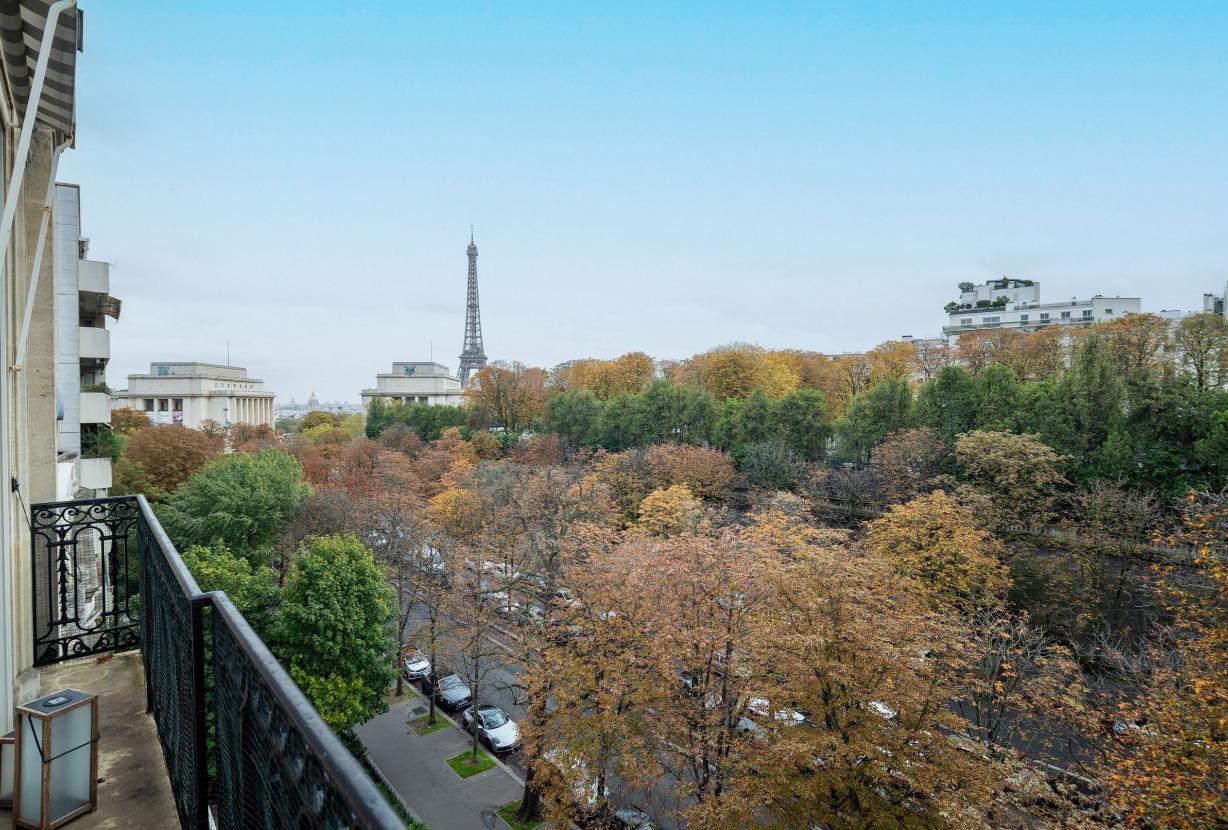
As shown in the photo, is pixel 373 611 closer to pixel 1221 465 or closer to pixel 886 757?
pixel 886 757

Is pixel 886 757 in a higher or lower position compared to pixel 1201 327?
lower

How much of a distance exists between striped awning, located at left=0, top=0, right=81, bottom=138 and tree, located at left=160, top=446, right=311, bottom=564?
17754 mm

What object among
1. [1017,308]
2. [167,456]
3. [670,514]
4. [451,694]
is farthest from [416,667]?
[1017,308]

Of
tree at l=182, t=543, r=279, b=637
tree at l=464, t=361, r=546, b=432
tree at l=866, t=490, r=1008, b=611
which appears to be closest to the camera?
tree at l=182, t=543, r=279, b=637

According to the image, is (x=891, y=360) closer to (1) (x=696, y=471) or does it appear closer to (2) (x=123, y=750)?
(1) (x=696, y=471)

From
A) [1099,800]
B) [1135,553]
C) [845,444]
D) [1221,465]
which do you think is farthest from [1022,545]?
[1099,800]

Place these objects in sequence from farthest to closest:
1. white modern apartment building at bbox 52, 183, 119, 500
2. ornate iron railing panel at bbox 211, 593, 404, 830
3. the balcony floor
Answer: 1. white modern apartment building at bbox 52, 183, 119, 500
2. the balcony floor
3. ornate iron railing panel at bbox 211, 593, 404, 830

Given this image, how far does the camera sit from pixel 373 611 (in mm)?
13812

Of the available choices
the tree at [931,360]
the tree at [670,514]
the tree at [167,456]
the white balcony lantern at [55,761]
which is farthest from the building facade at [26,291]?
the tree at [931,360]

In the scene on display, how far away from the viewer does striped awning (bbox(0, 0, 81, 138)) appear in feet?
8.54

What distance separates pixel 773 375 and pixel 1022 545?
83.6 feet

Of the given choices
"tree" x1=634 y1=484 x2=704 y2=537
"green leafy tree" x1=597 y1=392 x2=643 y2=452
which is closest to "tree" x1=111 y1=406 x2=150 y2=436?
"green leafy tree" x1=597 y1=392 x2=643 y2=452

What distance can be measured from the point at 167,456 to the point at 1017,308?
66.5 metres

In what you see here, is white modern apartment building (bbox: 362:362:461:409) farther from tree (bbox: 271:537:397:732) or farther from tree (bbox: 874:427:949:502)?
tree (bbox: 271:537:397:732)
